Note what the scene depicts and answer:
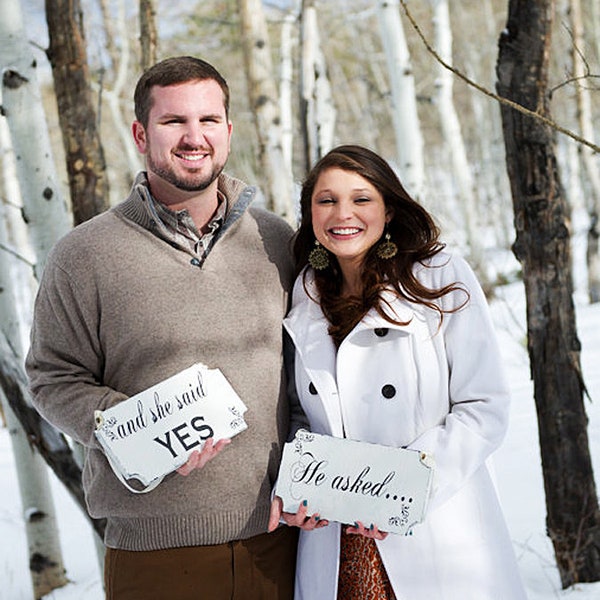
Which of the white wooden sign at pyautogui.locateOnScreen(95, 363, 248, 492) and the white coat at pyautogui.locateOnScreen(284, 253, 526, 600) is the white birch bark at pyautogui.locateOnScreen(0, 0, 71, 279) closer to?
the white wooden sign at pyautogui.locateOnScreen(95, 363, 248, 492)

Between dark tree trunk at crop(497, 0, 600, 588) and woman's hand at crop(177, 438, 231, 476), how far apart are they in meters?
1.62

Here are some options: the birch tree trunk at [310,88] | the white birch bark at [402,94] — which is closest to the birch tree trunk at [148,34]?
the birch tree trunk at [310,88]

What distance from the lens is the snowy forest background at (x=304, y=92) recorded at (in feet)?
10.7

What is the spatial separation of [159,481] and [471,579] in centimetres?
84

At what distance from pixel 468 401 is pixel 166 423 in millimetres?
765

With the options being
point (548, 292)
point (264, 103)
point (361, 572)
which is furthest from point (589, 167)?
point (361, 572)

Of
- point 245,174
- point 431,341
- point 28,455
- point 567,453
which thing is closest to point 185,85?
point 431,341

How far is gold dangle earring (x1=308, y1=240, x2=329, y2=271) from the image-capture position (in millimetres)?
2314

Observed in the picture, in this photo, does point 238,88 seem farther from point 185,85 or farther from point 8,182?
point 185,85

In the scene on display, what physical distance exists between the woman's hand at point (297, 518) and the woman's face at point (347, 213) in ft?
2.20

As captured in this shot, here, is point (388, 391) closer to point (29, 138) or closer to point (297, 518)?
point (297, 518)

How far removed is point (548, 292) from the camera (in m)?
3.11

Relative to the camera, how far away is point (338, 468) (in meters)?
1.97

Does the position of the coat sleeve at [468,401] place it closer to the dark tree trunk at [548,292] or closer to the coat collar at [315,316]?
the coat collar at [315,316]
